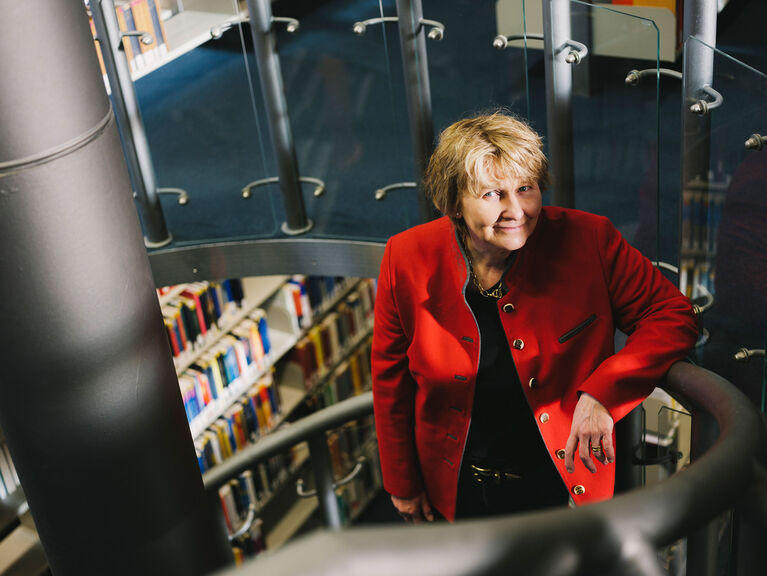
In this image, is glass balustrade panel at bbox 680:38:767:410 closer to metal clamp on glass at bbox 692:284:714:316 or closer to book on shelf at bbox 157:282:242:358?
metal clamp on glass at bbox 692:284:714:316

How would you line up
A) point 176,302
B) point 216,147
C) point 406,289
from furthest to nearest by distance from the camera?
point 176,302
point 216,147
point 406,289

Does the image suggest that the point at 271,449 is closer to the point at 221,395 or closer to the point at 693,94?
the point at 693,94

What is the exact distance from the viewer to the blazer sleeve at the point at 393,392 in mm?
1887

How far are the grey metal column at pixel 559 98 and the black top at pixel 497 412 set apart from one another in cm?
165

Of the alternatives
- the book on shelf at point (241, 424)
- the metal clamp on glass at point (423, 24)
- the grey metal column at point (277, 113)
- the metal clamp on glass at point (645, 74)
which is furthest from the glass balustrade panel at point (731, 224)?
the book on shelf at point (241, 424)

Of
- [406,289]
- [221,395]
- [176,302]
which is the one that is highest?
[406,289]

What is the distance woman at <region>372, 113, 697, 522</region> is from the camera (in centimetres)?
166

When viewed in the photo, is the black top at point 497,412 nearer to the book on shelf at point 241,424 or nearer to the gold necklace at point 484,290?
the gold necklace at point 484,290

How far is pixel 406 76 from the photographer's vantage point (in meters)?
3.71

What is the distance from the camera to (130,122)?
4.20m

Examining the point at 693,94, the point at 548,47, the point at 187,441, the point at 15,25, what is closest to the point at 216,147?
the point at 548,47

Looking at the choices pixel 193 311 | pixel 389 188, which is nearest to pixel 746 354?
pixel 389 188

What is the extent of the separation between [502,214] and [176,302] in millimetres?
3314

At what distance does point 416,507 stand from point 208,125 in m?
2.72
